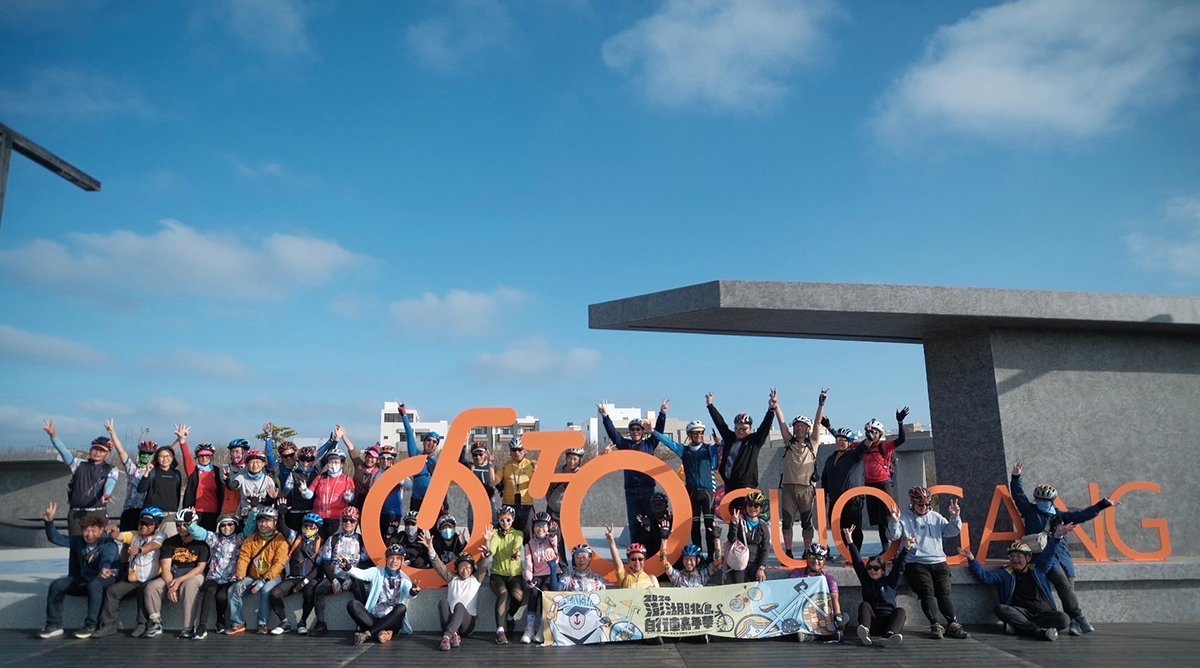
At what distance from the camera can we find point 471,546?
28.2 ft

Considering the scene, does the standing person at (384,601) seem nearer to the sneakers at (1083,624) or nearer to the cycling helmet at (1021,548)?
the cycling helmet at (1021,548)

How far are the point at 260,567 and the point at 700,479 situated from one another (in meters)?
5.10

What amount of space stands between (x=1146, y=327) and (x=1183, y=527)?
8.75 ft

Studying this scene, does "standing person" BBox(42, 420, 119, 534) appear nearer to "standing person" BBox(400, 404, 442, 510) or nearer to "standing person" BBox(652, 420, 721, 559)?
"standing person" BBox(400, 404, 442, 510)

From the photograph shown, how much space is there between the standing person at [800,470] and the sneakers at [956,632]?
5.53ft

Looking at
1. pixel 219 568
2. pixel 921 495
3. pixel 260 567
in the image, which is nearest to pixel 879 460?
pixel 921 495

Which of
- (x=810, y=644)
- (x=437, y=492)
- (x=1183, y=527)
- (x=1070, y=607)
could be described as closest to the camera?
(x=810, y=644)

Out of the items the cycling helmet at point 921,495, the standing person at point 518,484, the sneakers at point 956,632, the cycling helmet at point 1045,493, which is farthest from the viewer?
the standing person at point 518,484

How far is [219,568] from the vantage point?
27.6ft

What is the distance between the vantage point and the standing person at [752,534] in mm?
8242

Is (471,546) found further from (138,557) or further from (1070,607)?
(1070,607)

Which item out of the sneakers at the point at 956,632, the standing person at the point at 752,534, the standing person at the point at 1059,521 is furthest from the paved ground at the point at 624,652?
the standing person at the point at 752,534

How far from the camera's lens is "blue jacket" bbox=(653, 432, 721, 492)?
30.0ft

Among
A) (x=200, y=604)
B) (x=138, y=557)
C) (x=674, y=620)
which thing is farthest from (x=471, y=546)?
(x=138, y=557)
